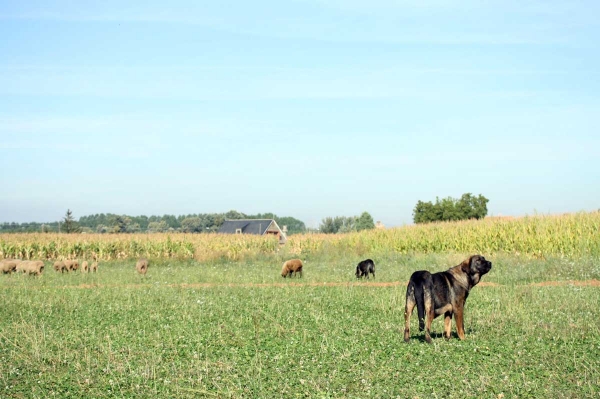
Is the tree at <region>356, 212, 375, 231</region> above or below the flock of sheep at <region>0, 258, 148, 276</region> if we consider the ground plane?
above

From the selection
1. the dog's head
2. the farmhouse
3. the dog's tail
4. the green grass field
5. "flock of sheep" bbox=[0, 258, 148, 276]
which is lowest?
the green grass field

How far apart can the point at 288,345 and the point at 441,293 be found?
3082 mm

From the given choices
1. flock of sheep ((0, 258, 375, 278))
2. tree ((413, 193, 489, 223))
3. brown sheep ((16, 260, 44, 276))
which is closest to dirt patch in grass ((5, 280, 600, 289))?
flock of sheep ((0, 258, 375, 278))

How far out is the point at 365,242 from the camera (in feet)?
153

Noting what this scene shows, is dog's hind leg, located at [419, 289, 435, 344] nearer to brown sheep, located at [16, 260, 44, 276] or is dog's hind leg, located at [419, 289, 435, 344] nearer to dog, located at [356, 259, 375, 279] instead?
dog, located at [356, 259, 375, 279]

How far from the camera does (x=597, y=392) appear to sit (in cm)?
917

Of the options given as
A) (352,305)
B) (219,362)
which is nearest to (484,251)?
(352,305)

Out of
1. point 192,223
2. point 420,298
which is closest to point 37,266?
point 420,298

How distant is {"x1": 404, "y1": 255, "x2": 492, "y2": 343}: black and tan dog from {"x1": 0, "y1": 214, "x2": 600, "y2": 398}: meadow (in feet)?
1.48

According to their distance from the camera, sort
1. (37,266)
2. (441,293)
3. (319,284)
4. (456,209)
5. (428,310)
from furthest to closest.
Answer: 1. (456,209)
2. (37,266)
3. (319,284)
4. (441,293)
5. (428,310)

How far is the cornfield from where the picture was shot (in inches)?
1359

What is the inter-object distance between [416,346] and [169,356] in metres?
4.50

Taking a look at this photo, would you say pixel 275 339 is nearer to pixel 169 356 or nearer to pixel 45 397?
pixel 169 356

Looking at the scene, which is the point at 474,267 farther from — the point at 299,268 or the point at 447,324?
the point at 299,268
